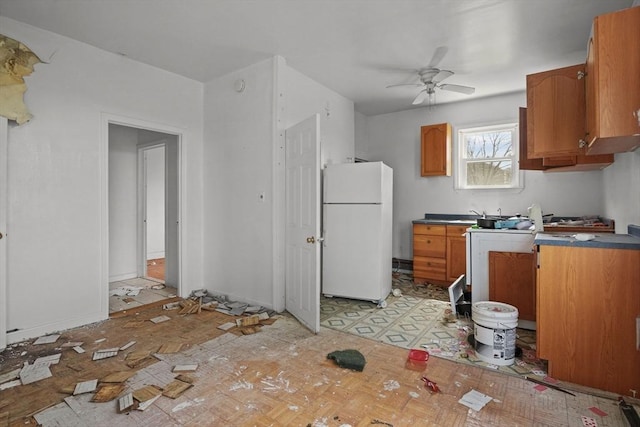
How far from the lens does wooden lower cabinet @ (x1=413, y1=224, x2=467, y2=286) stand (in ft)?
15.2

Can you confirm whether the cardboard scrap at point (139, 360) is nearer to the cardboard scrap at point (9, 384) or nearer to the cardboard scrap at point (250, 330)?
the cardboard scrap at point (9, 384)

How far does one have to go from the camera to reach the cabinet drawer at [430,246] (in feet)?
15.6

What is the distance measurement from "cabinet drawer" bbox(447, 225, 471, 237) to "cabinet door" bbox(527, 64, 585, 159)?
193cm

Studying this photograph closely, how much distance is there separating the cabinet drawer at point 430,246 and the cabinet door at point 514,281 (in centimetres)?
153

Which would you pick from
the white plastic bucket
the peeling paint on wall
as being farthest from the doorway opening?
the white plastic bucket

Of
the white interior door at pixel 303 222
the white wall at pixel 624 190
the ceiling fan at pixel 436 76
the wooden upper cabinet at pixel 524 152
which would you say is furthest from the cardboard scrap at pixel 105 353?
the wooden upper cabinet at pixel 524 152

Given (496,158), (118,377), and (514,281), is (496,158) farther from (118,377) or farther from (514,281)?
(118,377)

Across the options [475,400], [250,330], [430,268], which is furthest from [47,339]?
[430,268]

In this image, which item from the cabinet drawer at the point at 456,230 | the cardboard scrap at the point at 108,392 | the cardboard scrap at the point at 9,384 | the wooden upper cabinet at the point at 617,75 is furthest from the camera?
the cabinet drawer at the point at 456,230

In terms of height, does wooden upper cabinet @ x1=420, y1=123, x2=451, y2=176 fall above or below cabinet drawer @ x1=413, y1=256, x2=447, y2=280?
above

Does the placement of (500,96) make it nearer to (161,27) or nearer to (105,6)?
(161,27)

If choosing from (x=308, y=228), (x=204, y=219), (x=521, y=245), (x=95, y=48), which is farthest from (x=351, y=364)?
(x=95, y=48)

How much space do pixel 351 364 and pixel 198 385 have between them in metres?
1.06

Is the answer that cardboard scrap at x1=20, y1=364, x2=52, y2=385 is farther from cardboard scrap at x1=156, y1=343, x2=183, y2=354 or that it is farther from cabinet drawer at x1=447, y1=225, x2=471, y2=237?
cabinet drawer at x1=447, y1=225, x2=471, y2=237
